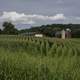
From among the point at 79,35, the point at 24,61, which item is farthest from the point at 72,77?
the point at 79,35

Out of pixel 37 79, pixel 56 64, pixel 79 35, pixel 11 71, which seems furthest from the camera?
pixel 79 35

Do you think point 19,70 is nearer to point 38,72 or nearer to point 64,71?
point 38,72

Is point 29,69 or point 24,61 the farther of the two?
point 24,61

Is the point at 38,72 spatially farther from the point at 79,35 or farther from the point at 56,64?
the point at 79,35

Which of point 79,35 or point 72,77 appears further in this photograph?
point 79,35

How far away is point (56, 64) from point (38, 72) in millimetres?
1372

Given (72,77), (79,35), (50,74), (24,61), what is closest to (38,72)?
(50,74)

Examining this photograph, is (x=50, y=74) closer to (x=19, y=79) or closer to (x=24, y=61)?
(x=19, y=79)

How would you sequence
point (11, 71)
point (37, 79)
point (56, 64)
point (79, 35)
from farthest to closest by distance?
point (79, 35) < point (56, 64) < point (11, 71) < point (37, 79)

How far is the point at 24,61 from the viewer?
33.1 feet

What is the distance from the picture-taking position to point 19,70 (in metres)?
8.80

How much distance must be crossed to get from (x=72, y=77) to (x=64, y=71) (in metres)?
0.71

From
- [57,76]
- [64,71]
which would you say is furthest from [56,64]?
[57,76]

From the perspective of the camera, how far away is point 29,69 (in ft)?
29.1
